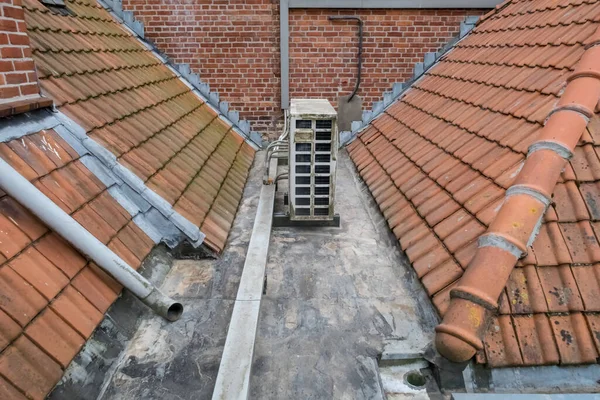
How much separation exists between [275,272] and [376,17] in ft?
17.2

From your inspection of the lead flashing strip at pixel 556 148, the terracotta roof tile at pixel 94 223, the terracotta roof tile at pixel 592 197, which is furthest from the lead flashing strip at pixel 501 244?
the terracotta roof tile at pixel 94 223

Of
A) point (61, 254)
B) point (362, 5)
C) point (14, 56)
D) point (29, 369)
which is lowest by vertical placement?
point (29, 369)

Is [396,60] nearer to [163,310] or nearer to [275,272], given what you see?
[275,272]

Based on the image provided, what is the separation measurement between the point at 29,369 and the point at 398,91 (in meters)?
6.61

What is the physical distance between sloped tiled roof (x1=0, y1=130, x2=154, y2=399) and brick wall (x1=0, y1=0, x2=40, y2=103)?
306 mm

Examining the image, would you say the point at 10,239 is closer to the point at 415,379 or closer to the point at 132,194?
the point at 132,194

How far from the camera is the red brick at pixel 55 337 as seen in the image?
6.24ft

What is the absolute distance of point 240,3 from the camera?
6836 mm

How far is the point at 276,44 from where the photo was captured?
711 centimetres

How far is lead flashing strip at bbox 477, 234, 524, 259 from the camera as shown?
8.04 ft

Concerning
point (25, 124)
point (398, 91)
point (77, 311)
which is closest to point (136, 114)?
point (25, 124)

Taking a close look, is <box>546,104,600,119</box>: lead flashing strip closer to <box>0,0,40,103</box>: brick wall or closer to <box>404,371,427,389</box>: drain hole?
<box>404,371,427,389</box>: drain hole

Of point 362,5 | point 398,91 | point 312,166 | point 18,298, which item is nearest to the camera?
Answer: point 18,298

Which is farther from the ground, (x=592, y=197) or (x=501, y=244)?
(x=592, y=197)
